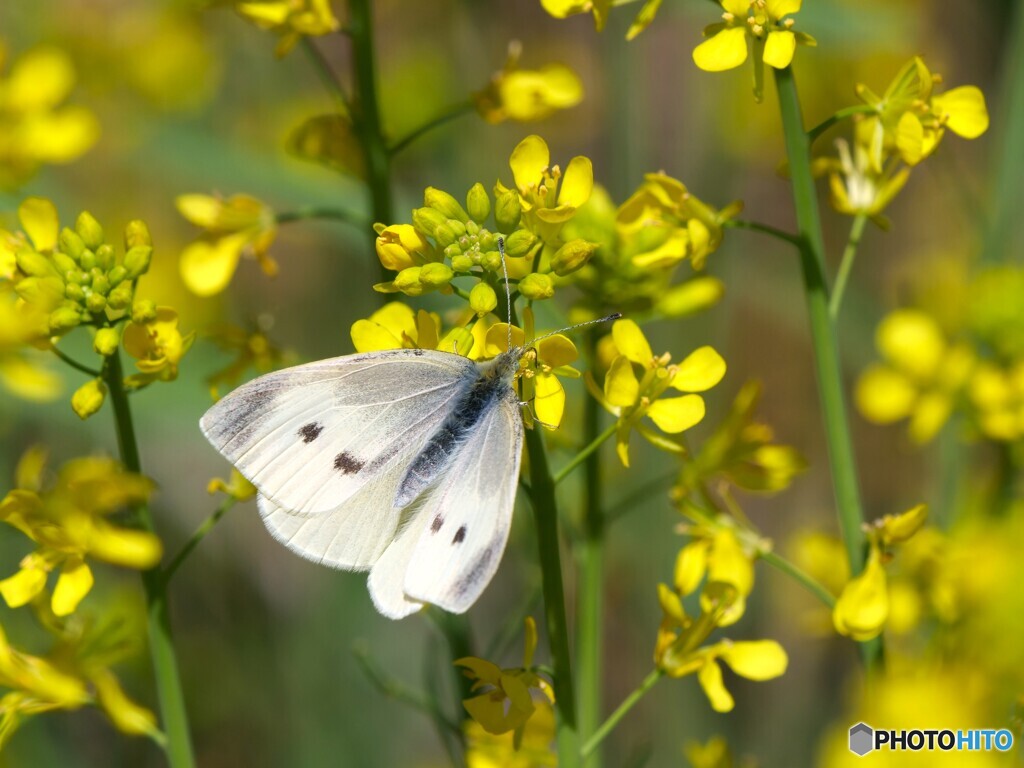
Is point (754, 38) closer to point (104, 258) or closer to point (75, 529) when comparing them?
point (104, 258)

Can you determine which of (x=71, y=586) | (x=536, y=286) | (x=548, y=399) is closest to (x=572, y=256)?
(x=536, y=286)

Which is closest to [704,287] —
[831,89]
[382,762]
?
[382,762]

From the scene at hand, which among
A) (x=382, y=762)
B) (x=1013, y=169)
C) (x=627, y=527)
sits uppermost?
(x=1013, y=169)

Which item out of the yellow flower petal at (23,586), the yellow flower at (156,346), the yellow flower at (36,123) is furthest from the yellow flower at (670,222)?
A: the yellow flower at (36,123)

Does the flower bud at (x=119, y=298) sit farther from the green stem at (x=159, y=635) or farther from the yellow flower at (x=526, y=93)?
the yellow flower at (x=526, y=93)

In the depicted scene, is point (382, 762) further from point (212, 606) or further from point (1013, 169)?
point (1013, 169)

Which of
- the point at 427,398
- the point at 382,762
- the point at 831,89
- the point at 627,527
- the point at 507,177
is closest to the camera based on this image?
the point at 427,398

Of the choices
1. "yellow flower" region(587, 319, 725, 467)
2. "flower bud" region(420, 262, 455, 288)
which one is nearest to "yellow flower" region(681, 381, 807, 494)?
"yellow flower" region(587, 319, 725, 467)
